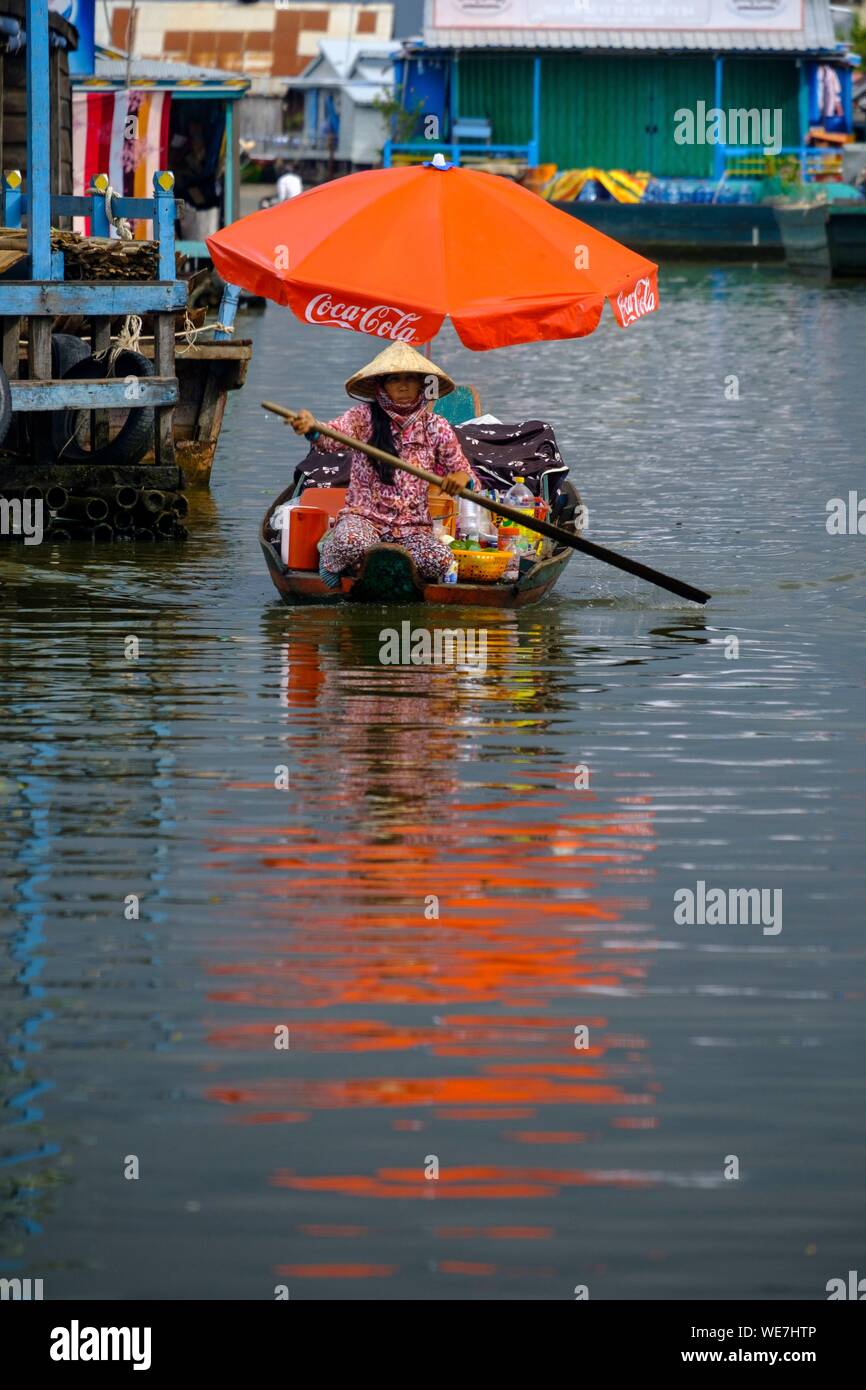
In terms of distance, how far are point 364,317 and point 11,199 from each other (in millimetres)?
5918

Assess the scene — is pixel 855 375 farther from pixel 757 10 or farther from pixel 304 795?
pixel 757 10

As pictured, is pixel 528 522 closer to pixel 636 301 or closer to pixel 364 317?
pixel 364 317

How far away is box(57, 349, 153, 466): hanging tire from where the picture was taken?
50.2 feet

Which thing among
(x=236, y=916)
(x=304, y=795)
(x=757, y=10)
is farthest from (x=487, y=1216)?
(x=757, y=10)

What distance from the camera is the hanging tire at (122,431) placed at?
15.3 m

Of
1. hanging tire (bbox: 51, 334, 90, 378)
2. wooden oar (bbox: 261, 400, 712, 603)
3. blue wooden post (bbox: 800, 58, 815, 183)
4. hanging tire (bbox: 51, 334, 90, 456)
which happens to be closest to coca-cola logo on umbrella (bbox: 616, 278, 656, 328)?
wooden oar (bbox: 261, 400, 712, 603)

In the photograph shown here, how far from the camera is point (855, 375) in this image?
26.5 metres

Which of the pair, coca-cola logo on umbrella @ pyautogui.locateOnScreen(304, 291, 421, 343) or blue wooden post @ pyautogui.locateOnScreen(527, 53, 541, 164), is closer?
coca-cola logo on umbrella @ pyautogui.locateOnScreen(304, 291, 421, 343)

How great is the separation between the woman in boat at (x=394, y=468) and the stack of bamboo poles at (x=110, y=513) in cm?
317

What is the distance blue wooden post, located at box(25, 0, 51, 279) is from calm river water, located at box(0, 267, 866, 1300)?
2309 millimetres

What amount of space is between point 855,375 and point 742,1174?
21.9 m

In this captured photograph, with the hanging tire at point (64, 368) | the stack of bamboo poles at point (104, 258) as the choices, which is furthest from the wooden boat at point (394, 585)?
the stack of bamboo poles at point (104, 258)

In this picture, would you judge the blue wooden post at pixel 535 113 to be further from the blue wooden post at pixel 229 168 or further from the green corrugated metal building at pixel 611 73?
the blue wooden post at pixel 229 168

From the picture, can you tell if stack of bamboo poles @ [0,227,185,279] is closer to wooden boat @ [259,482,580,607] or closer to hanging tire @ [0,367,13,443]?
hanging tire @ [0,367,13,443]
